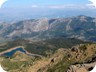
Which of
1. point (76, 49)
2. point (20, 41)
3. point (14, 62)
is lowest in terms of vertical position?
point (20, 41)

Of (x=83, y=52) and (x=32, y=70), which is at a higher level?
(x=83, y=52)

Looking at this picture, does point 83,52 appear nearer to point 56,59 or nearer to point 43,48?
point 56,59

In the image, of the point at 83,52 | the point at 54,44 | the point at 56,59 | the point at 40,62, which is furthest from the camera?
the point at 54,44

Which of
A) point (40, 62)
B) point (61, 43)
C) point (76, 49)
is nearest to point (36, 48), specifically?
point (61, 43)

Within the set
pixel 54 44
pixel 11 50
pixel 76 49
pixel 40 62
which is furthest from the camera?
pixel 54 44

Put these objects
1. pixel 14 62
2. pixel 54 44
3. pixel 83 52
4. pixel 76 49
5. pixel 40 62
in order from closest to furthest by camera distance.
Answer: pixel 83 52, pixel 76 49, pixel 40 62, pixel 14 62, pixel 54 44

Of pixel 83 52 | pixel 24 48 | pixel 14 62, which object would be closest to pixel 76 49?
pixel 83 52

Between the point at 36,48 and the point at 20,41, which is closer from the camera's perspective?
the point at 36,48

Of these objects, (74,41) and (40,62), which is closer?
(40,62)

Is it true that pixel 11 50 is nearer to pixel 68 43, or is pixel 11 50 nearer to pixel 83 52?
pixel 68 43
